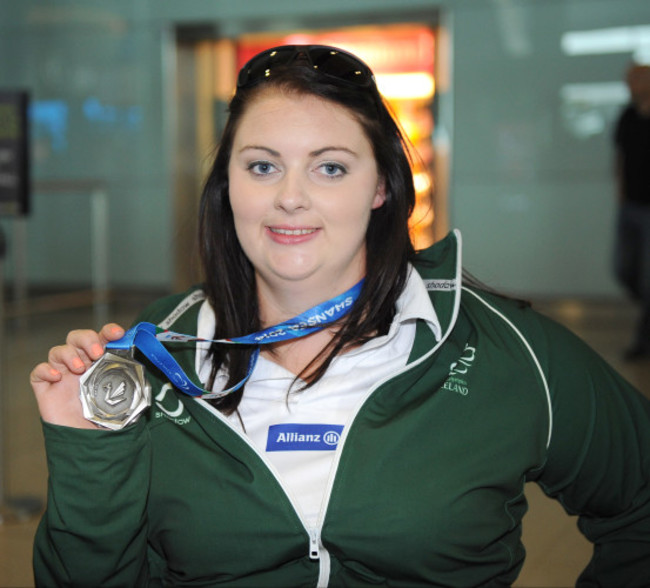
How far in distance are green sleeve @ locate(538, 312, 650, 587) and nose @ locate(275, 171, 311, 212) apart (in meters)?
0.47

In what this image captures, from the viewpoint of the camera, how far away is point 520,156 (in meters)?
6.51

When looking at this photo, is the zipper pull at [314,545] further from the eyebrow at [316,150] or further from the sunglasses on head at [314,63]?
the sunglasses on head at [314,63]

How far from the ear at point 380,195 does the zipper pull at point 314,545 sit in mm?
606

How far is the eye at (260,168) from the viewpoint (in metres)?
1.41

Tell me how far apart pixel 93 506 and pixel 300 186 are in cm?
60

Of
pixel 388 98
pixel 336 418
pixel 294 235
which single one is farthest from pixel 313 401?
pixel 388 98

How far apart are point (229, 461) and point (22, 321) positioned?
5.78m

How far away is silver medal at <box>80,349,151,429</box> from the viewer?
4.01ft

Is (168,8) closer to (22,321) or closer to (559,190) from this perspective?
(22,321)

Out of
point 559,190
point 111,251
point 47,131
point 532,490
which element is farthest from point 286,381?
point 47,131

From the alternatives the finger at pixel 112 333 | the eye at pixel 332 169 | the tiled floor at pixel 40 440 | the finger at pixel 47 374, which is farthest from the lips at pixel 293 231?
the tiled floor at pixel 40 440

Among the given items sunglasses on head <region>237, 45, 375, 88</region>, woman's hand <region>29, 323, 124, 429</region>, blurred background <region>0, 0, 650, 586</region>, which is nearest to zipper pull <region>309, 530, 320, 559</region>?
woman's hand <region>29, 323, 124, 429</region>

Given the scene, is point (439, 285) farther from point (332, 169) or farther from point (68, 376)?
point (68, 376)

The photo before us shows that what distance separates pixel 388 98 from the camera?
17.8 feet
